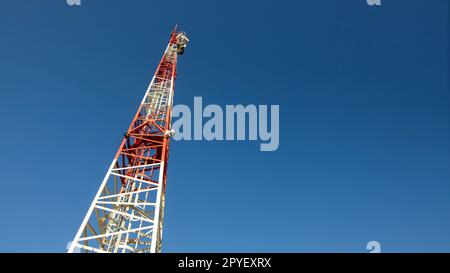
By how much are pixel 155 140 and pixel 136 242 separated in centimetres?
772

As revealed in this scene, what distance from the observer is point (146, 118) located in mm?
24109

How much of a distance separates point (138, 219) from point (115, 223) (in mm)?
2040

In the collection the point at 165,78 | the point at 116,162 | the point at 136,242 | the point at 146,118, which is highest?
the point at 165,78

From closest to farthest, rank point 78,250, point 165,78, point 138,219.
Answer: point 78,250
point 138,219
point 165,78
